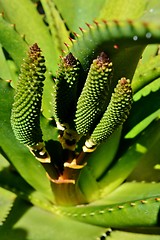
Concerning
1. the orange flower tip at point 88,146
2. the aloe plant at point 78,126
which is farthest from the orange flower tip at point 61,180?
the orange flower tip at point 88,146

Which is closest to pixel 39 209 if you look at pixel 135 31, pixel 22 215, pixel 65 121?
pixel 22 215

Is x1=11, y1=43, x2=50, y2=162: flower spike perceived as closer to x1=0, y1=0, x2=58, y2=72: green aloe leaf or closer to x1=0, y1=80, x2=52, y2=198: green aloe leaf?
x1=0, y1=80, x2=52, y2=198: green aloe leaf

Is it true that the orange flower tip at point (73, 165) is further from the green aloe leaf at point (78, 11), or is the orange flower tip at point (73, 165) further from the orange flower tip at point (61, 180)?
the green aloe leaf at point (78, 11)

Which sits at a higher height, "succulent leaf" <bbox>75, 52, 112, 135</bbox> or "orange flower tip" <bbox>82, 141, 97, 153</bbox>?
"succulent leaf" <bbox>75, 52, 112, 135</bbox>

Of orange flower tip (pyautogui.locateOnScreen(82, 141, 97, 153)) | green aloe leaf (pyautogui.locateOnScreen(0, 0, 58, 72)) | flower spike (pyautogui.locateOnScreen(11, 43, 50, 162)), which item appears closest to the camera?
flower spike (pyautogui.locateOnScreen(11, 43, 50, 162))

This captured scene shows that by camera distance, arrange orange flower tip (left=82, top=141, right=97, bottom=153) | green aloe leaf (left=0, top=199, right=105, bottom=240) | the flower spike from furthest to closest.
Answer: green aloe leaf (left=0, top=199, right=105, bottom=240), orange flower tip (left=82, top=141, right=97, bottom=153), the flower spike

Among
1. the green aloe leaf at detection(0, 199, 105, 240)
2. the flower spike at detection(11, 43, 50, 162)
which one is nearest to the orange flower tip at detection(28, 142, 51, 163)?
the flower spike at detection(11, 43, 50, 162)

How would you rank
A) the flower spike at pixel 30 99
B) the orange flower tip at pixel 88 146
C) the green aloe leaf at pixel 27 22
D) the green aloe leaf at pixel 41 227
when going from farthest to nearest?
1. the green aloe leaf at pixel 27 22
2. the green aloe leaf at pixel 41 227
3. the orange flower tip at pixel 88 146
4. the flower spike at pixel 30 99
